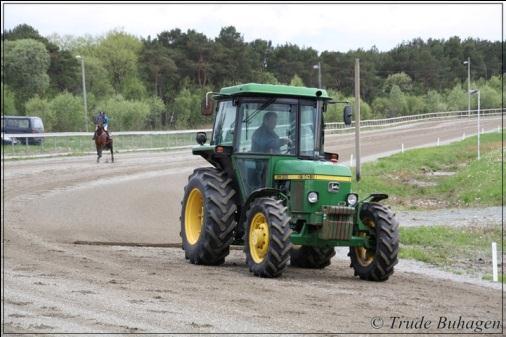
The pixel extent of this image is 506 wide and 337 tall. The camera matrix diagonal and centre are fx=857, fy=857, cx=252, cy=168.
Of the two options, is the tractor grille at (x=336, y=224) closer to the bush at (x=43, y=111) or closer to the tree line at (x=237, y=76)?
the tree line at (x=237, y=76)

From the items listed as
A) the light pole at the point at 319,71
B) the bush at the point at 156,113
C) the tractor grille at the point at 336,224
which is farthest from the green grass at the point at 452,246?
the bush at the point at 156,113

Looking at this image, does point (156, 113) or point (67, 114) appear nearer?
point (156, 113)

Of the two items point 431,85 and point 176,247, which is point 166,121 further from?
point 176,247

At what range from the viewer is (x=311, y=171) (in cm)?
1209

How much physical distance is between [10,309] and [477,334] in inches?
189

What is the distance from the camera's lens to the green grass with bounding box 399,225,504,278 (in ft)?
52.4

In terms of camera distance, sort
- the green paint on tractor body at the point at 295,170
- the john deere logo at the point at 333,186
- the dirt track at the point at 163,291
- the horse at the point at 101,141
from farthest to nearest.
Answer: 1. the horse at the point at 101,141
2. the john deere logo at the point at 333,186
3. the green paint on tractor body at the point at 295,170
4. the dirt track at the point at 163,291

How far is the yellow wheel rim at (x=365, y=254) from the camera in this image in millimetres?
12289

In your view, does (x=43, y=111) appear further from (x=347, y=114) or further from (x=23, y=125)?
(x=347, y=114)

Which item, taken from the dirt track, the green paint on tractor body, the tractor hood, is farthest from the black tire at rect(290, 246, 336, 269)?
the tractor hood

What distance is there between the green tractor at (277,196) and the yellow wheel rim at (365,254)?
0.05ft

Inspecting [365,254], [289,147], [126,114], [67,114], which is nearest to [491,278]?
[365,254]

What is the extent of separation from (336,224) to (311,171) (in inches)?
32.9

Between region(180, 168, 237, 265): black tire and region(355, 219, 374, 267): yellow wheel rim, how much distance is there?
191cm
